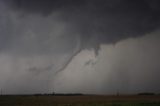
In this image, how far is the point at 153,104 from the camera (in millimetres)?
86688

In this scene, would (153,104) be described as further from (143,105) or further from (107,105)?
(107,105)

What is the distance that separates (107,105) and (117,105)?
2844 mm

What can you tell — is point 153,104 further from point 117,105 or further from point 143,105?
point 117,105

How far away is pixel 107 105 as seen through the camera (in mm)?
86812

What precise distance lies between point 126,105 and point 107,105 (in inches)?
209

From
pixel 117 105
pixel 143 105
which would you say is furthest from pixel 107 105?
pixel 143 105

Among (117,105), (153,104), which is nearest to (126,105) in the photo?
(117,105)

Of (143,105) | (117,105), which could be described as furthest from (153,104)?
(117,105)

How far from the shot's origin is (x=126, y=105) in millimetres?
84938

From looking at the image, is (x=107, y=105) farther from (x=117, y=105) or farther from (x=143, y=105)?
(x=143, y=105)

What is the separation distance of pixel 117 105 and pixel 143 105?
7083 mm

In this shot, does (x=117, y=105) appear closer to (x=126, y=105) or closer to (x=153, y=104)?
A: (x=126, y=105)

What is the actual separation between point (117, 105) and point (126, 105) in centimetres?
247

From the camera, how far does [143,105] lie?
85.8 metres
